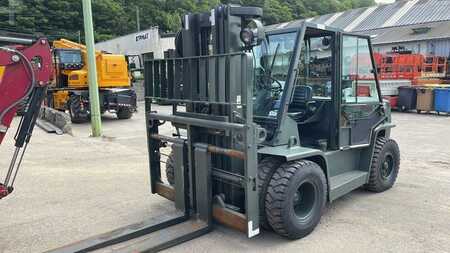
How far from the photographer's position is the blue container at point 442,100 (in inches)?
608

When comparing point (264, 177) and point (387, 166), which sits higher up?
point (264, 177)

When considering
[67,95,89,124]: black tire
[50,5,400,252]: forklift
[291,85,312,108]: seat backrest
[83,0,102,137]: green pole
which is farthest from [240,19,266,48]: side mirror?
[67,95,89,124]: black tire

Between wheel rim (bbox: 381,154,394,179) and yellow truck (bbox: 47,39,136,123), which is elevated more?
yellow truck (bbox: 47,39,136,123)

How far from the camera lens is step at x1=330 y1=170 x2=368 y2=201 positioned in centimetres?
479

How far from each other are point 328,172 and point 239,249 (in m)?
1.41

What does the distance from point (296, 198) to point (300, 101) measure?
1.39 m

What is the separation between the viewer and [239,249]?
400 cm

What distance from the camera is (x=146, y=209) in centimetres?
516

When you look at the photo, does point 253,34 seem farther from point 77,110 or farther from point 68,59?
point 68,59

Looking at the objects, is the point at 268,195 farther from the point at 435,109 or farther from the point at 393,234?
the point at 435,109

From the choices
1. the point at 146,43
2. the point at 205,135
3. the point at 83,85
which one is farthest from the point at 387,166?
the point at 146,43

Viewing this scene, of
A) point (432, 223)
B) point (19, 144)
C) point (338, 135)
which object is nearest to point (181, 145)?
point (19, 144)

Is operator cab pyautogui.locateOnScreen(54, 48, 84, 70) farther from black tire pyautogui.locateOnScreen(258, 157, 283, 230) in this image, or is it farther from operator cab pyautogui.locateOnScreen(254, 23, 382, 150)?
black tire pyautogui.locateOnScreen(258, 157, 283, 230)

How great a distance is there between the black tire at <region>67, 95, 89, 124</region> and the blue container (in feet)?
42.8
